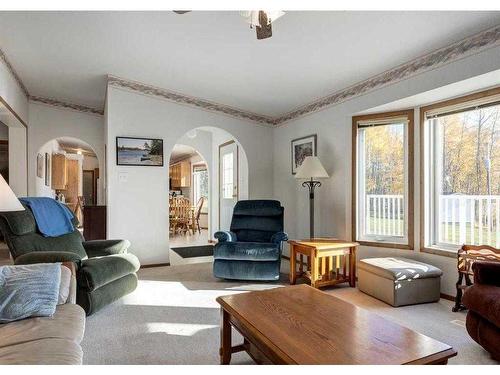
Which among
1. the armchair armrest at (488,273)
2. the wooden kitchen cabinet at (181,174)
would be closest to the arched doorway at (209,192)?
the wooden kitchen cabinet at (181,174)

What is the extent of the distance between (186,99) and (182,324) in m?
3.39

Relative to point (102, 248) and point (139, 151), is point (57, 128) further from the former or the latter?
point (102, 248)

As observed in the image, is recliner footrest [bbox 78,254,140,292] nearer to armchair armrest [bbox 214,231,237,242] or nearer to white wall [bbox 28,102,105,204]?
armchair armrest [bbox 214,231,237,242]

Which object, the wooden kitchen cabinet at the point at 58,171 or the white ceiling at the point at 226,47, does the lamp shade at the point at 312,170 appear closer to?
the white ceiling at the point at 226,47

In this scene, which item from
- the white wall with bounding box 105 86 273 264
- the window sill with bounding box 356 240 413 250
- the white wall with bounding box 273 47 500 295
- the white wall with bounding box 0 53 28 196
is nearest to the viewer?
the white wall with bounding box 273 47 500 295

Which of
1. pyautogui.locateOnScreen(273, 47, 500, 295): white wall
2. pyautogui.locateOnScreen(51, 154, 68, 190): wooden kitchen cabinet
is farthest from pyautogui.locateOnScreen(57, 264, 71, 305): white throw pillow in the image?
pyautogui.locateOnScreen(51, 154, 68, 190): wooden kitchen cabinet

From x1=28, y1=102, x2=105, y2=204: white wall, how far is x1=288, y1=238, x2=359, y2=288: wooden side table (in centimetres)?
395

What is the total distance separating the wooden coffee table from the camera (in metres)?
1.37

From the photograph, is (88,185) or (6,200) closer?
(6,200)

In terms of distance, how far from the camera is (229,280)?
13.2 feet

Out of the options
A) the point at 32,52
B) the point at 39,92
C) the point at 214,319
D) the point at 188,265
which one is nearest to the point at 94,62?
the point at 32,52

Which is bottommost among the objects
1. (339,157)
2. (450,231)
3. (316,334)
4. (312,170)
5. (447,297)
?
(447,297)

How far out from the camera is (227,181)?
21.8 ft

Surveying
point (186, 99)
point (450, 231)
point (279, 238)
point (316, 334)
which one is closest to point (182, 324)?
point (316, 334)
